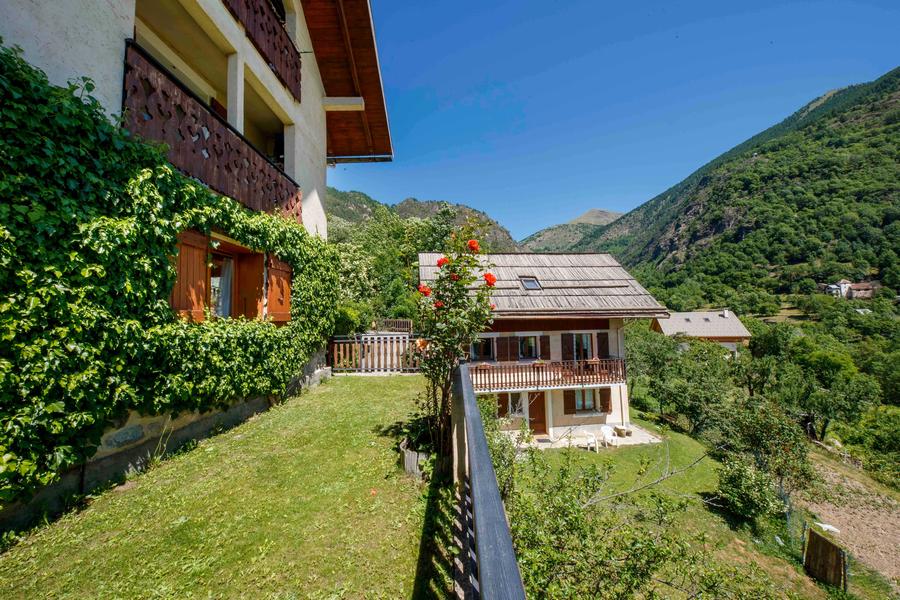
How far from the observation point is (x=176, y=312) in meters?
4.56

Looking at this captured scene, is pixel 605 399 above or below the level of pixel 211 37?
below

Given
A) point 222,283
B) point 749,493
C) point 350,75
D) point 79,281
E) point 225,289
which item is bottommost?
point 749,493

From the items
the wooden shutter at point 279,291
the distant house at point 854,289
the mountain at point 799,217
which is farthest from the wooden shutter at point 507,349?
the distant house at point 854,289

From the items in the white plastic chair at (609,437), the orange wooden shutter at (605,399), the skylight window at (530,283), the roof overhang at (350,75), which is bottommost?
the white plastic chair at (609,437)

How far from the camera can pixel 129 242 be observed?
3.65 meters

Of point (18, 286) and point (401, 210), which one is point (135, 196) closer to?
point (18, 286)

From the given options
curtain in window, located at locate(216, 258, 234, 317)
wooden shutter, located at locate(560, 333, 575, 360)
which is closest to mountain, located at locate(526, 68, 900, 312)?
wooden shutter, located at locate(560, 333, 575, 360)

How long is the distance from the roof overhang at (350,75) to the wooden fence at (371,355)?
6.64 meters

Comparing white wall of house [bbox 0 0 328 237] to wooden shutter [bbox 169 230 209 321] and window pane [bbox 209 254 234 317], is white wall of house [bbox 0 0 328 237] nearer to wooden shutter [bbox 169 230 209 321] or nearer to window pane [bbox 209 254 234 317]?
wooden shutter [bbox 169 230 209 321]

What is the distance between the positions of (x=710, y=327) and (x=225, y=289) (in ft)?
214

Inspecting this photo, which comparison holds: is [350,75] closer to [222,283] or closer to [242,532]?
[222,283]

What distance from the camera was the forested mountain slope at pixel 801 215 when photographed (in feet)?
258

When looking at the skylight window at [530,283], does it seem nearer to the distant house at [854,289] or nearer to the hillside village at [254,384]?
the hillside village at [254,384]

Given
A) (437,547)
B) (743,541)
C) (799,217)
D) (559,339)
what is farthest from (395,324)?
(799,217)
